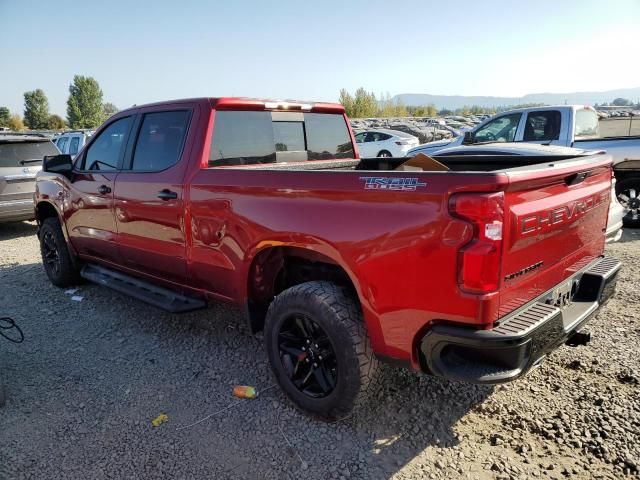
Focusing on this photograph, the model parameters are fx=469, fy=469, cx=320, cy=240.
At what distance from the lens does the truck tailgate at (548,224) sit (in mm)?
2146

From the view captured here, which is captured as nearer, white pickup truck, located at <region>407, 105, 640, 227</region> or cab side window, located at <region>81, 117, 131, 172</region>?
cab side window, located at <region>81, 117, 131, 172</region>

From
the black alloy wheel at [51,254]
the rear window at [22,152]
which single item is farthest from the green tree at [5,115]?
the black alloy wheel at [51,254]

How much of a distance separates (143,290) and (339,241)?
89.6 inches

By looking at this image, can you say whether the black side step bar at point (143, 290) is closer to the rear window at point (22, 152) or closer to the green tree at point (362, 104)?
the rear window at point (22, 152)

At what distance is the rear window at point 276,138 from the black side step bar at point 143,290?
3.57 feet

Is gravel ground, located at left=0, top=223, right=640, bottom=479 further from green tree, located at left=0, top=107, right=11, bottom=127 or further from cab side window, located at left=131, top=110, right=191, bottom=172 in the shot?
green tree, located at left=0, top=107, right=11, bottom=127

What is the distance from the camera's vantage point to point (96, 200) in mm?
4406

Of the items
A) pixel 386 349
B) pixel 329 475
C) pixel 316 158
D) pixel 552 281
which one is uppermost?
pixel 316 158

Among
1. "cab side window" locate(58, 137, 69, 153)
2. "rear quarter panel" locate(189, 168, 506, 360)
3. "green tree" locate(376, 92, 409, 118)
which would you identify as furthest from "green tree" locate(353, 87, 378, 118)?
"rear quarter panel" locate(189, 168, 506, 360)

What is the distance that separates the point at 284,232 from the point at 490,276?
1222mm

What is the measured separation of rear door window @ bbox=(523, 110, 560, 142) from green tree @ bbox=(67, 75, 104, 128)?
76914mm

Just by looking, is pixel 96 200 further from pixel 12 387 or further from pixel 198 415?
pixel 198 415

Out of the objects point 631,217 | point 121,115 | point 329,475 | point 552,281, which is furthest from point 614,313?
point 121,115

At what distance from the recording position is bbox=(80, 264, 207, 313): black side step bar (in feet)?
11.8
